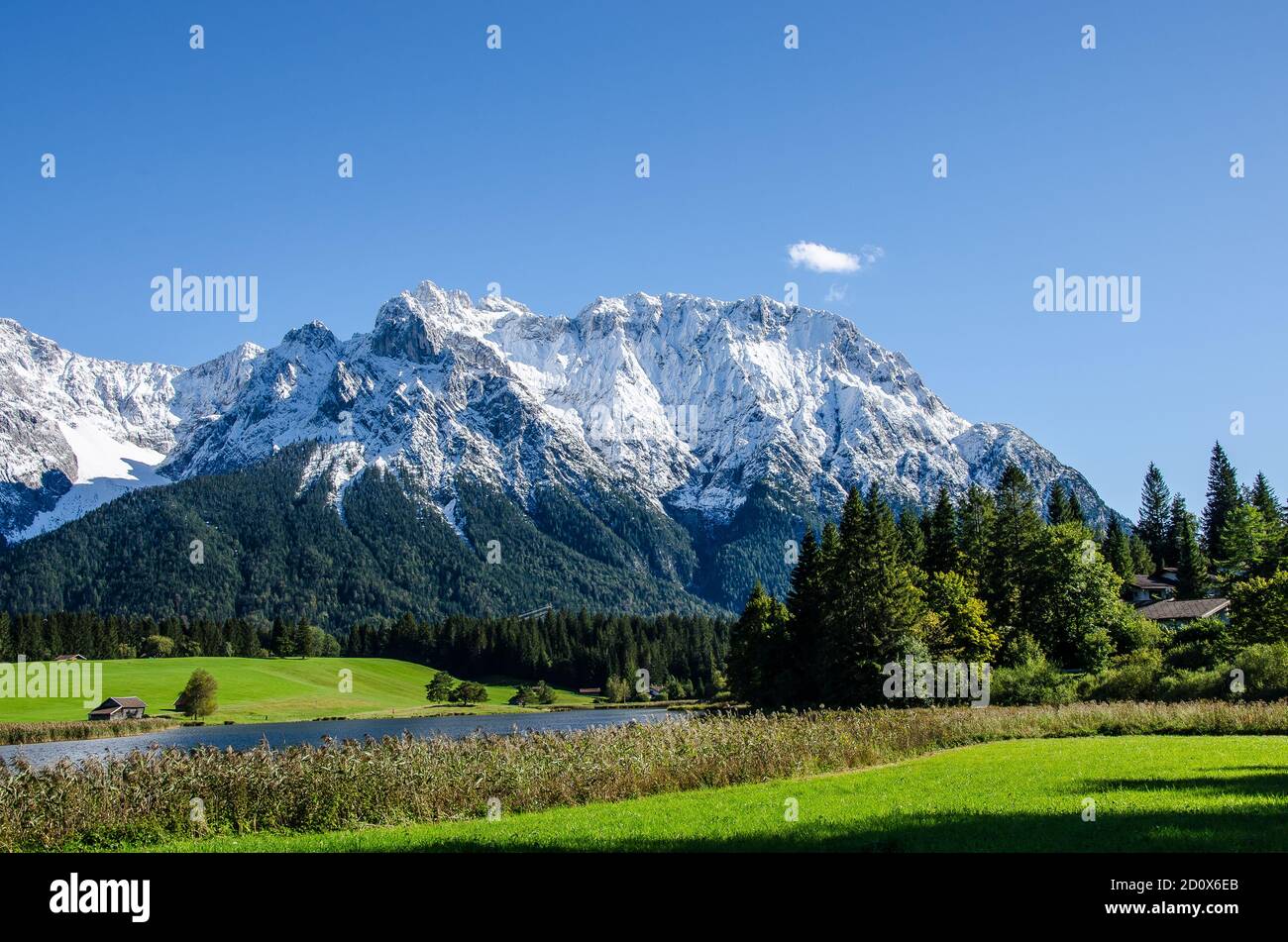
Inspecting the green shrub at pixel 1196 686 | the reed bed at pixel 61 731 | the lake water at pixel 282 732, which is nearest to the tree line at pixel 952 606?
the green shrub at pixel 1196 686

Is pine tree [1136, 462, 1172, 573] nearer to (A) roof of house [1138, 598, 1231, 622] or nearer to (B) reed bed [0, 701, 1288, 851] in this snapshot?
(A) roof of house [1138, 598, 1231, 622]

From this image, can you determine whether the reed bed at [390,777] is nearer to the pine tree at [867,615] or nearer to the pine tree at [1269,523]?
the pine tree at [867,615]

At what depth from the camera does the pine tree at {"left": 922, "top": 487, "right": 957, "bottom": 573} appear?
89.2 metres

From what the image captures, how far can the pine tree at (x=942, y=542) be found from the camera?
89.2m

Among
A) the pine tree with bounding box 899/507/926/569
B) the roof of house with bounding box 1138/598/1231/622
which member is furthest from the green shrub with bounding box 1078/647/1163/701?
the roof of house with bounding box 1138/598/1231/622

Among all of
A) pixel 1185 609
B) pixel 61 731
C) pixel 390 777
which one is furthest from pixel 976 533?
pixel 61 731

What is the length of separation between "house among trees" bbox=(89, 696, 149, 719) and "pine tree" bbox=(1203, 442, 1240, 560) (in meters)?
150

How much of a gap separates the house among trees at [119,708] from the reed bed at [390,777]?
10301 centimetres

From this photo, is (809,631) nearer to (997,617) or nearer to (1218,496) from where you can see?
(997,617)
